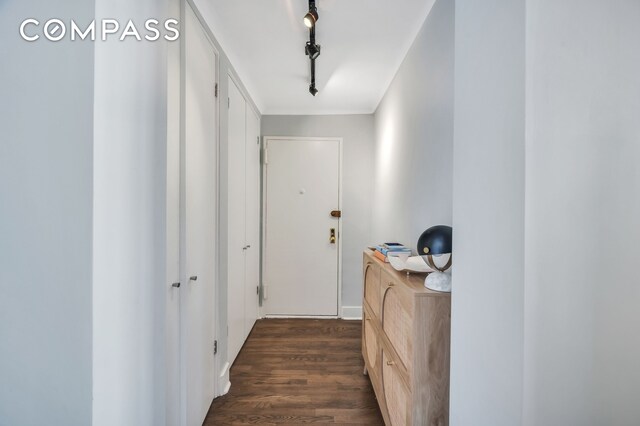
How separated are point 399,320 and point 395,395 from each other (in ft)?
1.23

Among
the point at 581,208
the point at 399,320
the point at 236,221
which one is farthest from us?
the point at 236,221

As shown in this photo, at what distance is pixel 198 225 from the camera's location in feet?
5.18

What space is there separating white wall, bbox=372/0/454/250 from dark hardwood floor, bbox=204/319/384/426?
43.4 inches

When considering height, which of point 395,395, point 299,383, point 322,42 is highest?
point 322,42

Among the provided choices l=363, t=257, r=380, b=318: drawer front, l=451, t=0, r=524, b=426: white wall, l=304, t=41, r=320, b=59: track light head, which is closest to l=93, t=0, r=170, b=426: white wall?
l=304, t=41, r=320, b=59: track light head

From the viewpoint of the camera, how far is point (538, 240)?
0.59m

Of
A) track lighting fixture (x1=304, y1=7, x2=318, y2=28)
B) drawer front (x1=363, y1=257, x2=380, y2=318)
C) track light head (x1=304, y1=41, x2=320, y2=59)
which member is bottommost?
drawer front (x1=363, y1=257, x2=380, y2=318)

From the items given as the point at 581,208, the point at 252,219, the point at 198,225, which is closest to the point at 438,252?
the point at 581,208

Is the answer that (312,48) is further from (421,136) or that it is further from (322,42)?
(421,136)

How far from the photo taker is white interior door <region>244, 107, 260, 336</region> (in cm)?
274

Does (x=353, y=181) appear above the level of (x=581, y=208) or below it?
above

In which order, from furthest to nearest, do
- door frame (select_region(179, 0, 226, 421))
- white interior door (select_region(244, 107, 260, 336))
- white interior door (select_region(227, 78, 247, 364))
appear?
white interior door (select_region(244, 107, 260, 336))
white interior door (select_region(227, 78, 247, 364))
door frame (select_region(179, 0, 226, 421))
